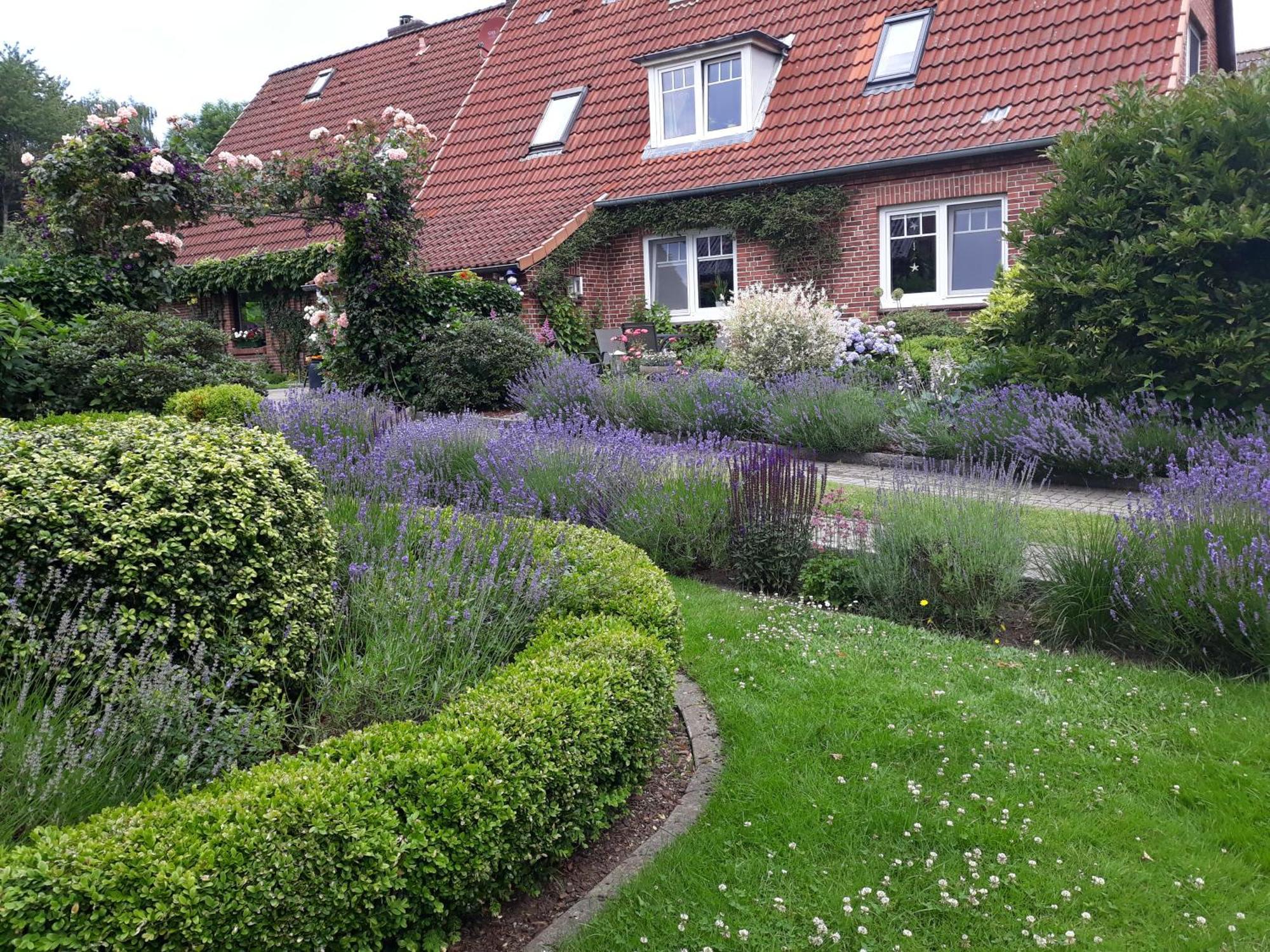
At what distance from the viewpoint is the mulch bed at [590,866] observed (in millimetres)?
2727

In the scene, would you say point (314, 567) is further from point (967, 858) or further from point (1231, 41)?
point (1231, 41)

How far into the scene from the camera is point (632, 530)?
6000mm

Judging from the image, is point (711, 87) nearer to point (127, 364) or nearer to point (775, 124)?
point (775, 124)

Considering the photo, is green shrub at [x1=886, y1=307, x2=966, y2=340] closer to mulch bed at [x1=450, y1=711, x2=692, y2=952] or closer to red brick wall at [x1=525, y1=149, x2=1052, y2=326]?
red brick wall at [x1=525, y1=149, x2=1052, y2=326]

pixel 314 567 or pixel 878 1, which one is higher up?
pixel 878 1

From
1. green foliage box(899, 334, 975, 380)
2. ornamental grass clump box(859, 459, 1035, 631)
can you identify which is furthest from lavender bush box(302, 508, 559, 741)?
green foliage box(899, 334, 975, 380)

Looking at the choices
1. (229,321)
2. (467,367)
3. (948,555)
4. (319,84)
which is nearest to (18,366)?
(467,367)

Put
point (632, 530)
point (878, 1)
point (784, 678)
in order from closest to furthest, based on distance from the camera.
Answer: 1. point (784, 678)
2. point (632, 530)
3. point (878, 1)

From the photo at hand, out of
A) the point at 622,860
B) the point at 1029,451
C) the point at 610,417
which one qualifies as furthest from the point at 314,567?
the point at 610,417

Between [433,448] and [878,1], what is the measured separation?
43.6 ft

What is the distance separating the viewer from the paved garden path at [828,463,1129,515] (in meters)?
7.09

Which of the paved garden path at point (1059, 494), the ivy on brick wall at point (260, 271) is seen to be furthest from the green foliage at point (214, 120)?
the paved garden path at point (1059, 494)

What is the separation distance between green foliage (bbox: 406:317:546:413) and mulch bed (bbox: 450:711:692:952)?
8.45 metres

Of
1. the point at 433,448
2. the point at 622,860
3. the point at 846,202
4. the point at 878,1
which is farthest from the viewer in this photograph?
the point at 878,1
